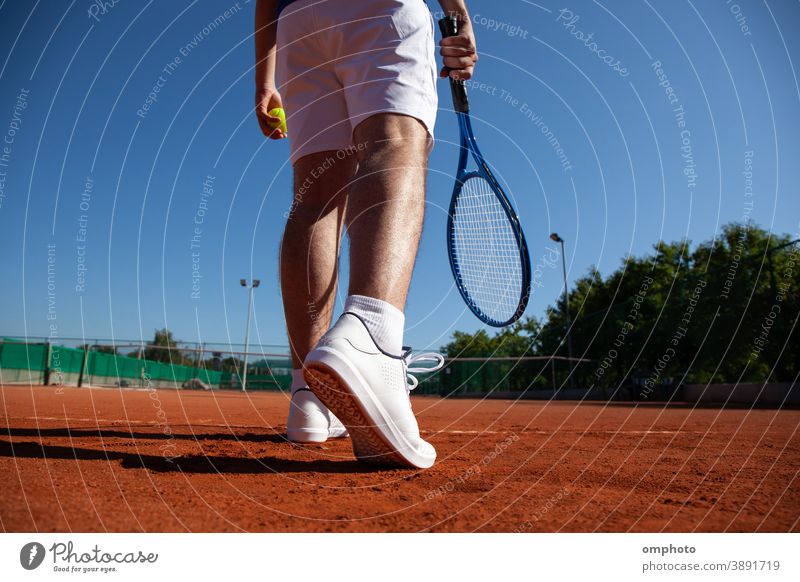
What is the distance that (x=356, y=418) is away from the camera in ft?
4.50

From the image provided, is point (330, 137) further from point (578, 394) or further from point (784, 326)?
point (578, 394)

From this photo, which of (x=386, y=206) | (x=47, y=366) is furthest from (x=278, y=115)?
(x=47, y=366)

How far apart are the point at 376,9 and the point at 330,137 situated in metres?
0.51

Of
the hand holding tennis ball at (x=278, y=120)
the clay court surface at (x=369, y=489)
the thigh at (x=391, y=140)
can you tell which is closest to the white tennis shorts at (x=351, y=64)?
the thigh at (x=391, y=140)

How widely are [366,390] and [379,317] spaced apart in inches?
7.8

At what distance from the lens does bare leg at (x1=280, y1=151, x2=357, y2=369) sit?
194 centimetres

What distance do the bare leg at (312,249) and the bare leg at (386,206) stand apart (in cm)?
44

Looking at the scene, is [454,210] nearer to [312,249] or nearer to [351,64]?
[312,249]

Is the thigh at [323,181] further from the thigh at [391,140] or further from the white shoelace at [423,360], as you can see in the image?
the white shoelace at [423,360]

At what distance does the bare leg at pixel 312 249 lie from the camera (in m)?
1.94
